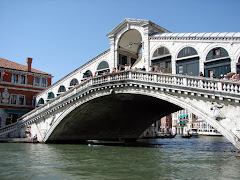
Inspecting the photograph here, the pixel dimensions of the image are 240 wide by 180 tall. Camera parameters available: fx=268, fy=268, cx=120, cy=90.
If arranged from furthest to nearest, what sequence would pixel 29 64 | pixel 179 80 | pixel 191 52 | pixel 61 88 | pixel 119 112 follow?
pixel 29 64 → pixel 61 88 → pixel 119 112 → pixel 191 52 → pixel 179 80

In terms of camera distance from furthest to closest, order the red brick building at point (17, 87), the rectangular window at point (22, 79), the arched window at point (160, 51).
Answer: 1. the rectangular window at point (22, 79)
2. the red brick building at point (17, 87)
3. the arched window at point (160, 51)

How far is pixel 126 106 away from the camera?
23797 millimetres

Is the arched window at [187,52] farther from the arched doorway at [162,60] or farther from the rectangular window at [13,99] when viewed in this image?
the rectangular window at [13,99]

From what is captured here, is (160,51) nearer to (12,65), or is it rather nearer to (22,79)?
(22,79)

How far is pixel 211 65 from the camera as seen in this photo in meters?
17.2

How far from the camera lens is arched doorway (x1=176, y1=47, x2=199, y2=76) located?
18008 millimetres

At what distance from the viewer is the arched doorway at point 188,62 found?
18008 mm

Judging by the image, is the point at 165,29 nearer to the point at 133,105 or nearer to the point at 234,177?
the point at 133,105

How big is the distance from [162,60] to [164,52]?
0.62 m

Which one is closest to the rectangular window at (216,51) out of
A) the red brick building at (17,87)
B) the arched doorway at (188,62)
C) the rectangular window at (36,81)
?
the arched doorway at (188,62)

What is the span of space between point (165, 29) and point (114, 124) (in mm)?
11664

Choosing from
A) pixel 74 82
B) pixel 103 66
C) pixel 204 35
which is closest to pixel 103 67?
pixel 103 66

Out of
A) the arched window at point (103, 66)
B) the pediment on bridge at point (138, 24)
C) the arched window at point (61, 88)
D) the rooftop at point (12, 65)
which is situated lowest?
the arched window at point (61, 88)

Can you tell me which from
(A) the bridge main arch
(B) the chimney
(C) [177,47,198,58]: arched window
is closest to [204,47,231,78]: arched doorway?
(C) [177,47,198,58]: arched window
